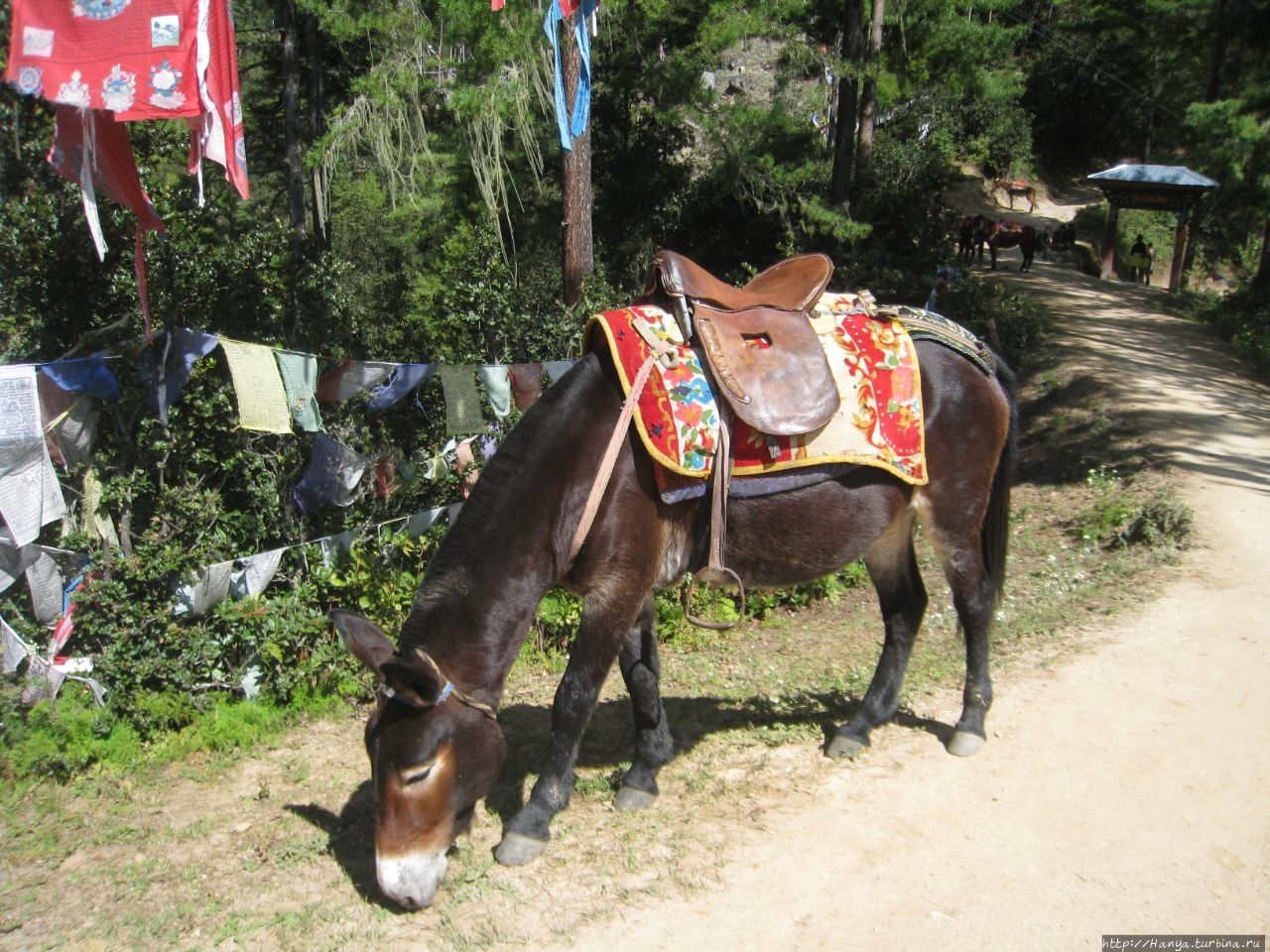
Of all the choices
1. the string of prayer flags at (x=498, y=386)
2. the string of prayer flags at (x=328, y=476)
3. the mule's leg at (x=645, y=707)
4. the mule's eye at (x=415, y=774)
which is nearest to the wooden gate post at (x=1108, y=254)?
the string of prayer flags at (x=498, y=386)

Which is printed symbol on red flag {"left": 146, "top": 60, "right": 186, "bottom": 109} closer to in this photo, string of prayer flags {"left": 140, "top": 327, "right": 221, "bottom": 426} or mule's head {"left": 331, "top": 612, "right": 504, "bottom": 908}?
string of prayer flags {"left": 140, "top": 327, "right": 221, "bottom": 426}

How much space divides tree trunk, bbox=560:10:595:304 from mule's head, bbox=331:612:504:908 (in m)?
5.19

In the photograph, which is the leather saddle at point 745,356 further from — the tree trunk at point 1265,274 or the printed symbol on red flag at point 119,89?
the tree trunk at point 1265,274

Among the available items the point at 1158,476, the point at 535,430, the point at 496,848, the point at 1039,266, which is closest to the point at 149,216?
the point at 535,430

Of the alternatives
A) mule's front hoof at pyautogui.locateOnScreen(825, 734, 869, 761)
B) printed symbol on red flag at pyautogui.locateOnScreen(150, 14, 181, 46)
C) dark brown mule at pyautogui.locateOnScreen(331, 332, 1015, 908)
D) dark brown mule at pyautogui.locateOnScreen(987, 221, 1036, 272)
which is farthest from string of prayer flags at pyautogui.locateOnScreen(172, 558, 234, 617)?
dark brown mule at pyautogui.locateOnScreen(987, 221, 1036, 272)

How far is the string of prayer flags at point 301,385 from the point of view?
5.05 meters

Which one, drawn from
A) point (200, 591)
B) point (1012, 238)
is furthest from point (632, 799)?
point (1012, 238)

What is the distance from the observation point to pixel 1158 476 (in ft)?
29.2

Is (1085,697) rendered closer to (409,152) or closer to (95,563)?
(95,563)

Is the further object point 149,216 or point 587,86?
point 587,86

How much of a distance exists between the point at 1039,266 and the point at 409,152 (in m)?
18.5

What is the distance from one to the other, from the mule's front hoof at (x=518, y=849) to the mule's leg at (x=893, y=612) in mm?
1692

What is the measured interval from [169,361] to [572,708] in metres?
2.90

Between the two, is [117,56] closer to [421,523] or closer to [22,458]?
[22,458]
